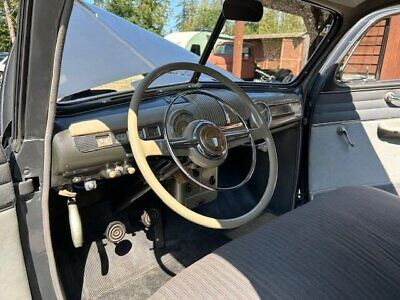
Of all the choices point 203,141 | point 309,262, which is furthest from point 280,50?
point 309,262

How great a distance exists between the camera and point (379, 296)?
107 cm

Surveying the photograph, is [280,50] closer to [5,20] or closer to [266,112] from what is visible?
A: [266,112]

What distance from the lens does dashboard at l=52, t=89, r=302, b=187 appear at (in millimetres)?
1235

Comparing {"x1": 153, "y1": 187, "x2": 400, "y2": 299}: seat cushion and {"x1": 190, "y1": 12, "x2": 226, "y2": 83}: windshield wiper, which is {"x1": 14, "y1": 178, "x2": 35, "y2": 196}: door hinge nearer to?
{"x1": 153, "y1": 187, "x2": 400, "y2": 299}: seat cushion

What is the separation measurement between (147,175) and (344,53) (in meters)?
1.65

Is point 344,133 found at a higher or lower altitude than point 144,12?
lower

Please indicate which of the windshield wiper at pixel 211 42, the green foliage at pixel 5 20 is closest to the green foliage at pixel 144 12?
the windshield wiper at pixel 211 42

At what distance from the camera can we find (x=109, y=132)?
4.39 ft

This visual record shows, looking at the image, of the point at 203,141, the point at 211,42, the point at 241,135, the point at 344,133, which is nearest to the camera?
the point at 203,141

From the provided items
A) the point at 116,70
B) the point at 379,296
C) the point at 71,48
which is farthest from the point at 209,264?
the point at 71,48

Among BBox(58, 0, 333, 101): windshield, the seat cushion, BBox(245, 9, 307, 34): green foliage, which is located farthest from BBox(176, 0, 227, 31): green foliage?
the seat cushion

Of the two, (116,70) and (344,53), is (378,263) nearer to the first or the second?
(116,70)

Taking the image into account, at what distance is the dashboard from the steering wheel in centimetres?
4

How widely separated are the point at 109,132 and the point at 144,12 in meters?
1.21
